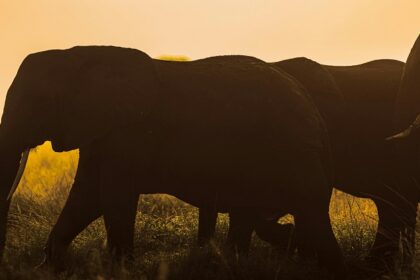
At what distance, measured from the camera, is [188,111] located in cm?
635

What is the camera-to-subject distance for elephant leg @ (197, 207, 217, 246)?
7559mm

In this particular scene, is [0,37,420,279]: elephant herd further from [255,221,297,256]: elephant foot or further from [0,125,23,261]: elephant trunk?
[255,221,297,256]: elephant foot

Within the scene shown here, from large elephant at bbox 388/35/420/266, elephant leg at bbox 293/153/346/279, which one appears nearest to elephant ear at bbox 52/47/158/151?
elephant leg at bbox 293/153/346/279

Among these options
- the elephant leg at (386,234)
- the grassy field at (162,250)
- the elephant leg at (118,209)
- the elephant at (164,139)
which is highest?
the elephant at (164,139)

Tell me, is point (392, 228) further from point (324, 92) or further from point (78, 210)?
point (78, 210)

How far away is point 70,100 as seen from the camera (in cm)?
644

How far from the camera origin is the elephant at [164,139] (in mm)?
6273

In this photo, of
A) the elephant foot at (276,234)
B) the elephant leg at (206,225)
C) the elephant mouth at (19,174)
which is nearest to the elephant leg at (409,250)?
the elephant foot at (276,234)

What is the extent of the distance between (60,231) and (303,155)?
2152 mm

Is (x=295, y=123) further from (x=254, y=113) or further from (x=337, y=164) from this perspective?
(x=337, y=164)

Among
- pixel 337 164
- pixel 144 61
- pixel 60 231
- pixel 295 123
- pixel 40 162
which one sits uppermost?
pixel 144 61

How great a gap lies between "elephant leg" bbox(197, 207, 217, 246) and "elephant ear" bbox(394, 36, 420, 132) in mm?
1948

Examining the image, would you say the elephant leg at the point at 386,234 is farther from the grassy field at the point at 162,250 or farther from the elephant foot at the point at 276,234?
the elephant foot at the point at 276,234

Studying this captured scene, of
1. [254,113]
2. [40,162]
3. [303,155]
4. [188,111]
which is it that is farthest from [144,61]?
[40,162]
